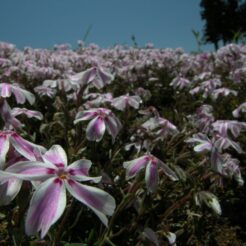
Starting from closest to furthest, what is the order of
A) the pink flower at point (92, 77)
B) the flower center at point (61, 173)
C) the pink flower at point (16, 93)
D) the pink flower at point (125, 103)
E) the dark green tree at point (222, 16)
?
the flower center at point (61, 173)
the pink flower at point (16, 93)
the pink flower at point (92, 77)
the pink flower at point (125, 103)
the dark green tree at point (222, 16)

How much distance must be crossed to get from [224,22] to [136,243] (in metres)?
37.2

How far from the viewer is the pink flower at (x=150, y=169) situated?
136 cm

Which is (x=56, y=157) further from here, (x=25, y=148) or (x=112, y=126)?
(x=112, y=126)

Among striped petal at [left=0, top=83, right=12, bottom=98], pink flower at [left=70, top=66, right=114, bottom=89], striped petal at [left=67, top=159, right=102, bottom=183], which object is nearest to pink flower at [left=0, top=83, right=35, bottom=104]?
striped petal at [left=0, top=83, right=12, bottom=98]

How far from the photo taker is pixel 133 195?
4.70 feet

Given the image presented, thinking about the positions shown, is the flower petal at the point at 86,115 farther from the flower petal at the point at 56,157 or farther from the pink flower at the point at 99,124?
the flower petal at the point at 56,157

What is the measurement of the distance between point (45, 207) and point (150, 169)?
1.87 ft

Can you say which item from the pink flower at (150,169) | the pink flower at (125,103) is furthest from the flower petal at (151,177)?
the pink flower at (125,103)

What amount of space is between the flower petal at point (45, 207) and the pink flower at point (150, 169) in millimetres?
493

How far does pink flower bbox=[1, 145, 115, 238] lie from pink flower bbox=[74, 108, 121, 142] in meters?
0.64

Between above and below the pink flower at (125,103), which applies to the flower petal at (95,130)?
below

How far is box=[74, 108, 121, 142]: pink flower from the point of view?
5.39 ft

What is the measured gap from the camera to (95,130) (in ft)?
5.42

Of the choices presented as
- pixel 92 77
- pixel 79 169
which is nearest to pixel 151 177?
pixel 79 169
